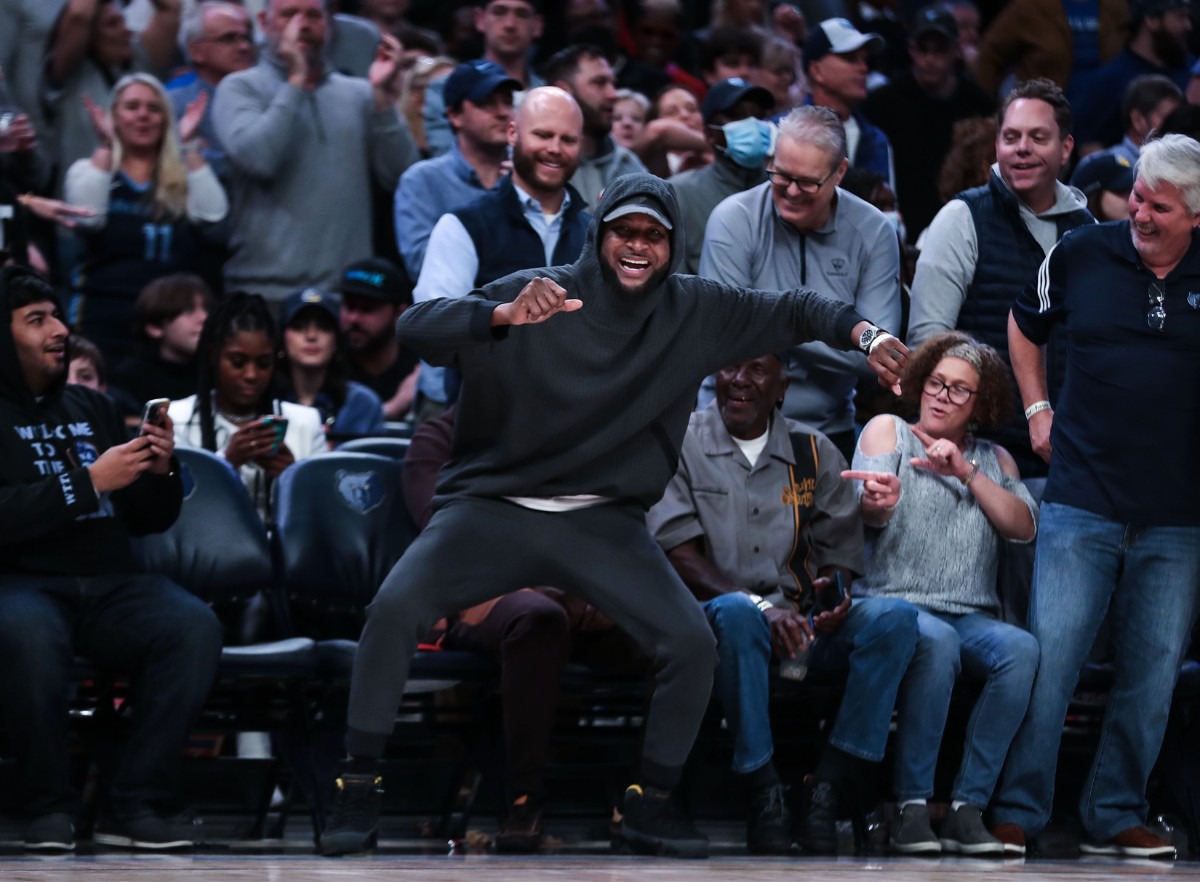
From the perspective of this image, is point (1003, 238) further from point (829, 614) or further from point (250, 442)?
point (250, 442)

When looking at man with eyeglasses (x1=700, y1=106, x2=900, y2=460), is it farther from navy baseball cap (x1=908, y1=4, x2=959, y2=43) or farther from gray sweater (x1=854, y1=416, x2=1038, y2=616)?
navy baseball cap (x1=908, y1=4, x2=959, y2=43)

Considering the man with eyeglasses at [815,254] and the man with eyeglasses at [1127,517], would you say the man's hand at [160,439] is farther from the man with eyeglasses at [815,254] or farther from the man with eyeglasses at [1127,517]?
the man with eyeglasses at [1127,517]

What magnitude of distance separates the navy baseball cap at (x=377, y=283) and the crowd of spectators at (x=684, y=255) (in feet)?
0.06

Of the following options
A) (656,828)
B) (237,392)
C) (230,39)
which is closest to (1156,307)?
(656,828)

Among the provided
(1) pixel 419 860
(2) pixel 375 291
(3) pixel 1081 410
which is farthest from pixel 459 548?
(2) pixel 375 291

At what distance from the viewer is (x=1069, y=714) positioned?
6465 millimetres

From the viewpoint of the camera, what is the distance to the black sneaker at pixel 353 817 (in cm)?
508

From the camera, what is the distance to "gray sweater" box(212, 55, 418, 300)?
26.6 feet

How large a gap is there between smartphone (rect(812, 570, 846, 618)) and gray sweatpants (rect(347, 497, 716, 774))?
2.13 feet

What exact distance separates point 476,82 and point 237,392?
1620mm

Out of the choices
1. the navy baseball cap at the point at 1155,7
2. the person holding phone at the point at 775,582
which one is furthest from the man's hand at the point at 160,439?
the navy baseball cap at the point at 1155,7

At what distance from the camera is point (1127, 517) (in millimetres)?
5855

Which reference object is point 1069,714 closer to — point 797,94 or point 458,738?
point 458,738

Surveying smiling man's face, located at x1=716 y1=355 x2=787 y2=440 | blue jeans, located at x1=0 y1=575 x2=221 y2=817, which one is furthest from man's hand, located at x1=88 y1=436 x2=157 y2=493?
smiling man's face, located at x1=716 y1=355 x2=787 y2=440
